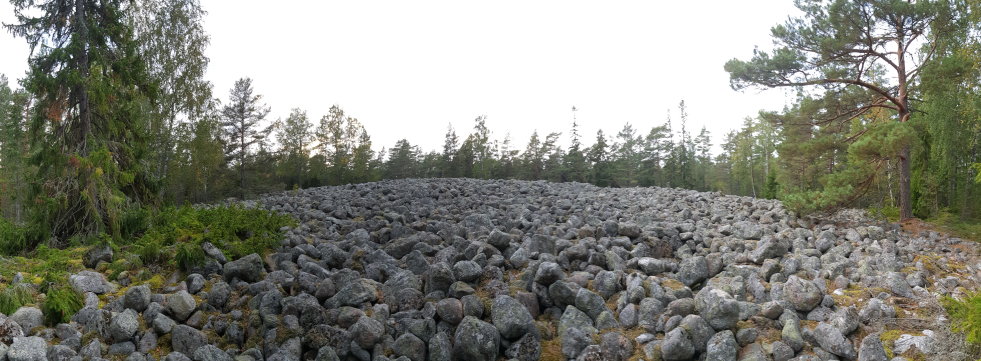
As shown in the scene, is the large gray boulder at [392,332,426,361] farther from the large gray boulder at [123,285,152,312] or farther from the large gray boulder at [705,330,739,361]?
the large gray boulder at [123,285,152,312]

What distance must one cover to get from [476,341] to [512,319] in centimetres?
40

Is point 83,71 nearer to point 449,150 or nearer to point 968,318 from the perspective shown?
point 968,318

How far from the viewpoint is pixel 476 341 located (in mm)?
3645

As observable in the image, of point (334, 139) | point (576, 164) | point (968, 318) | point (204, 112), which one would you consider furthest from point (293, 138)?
point (968, 318)

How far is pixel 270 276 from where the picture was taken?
476 cm

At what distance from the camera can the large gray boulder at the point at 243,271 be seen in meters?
4.86

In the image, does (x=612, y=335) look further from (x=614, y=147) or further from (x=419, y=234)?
(x=614, y=147)

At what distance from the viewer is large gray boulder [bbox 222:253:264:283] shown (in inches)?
191

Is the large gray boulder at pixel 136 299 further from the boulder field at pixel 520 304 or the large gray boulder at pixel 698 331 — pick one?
the large gray boulder at pixel 698 331

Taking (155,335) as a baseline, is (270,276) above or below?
above

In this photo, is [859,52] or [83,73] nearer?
[83,73]

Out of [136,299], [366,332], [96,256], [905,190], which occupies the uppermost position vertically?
[905,190]

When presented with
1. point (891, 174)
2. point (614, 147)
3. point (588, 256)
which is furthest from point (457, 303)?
point (614, 147)

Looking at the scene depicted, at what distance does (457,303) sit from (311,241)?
10.9ft
